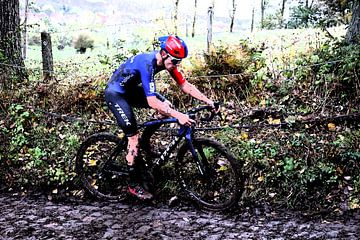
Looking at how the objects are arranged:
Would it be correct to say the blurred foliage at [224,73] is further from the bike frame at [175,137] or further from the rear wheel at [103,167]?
the bike frame at [175,137]

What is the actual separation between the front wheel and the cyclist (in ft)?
1.84

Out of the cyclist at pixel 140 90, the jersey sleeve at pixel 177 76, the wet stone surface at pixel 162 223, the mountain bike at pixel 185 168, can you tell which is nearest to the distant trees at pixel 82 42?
the mountain bike at pixel 185 168

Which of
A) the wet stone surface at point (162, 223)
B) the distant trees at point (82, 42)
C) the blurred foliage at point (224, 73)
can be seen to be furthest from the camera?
the distant trees at point (82, 42)

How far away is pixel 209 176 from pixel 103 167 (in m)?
1.59

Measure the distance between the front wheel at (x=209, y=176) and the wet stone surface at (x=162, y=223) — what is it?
229 millimetres

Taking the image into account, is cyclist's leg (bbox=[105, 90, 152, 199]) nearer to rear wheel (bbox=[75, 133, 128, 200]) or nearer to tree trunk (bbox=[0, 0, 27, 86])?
rear wheel (bbox=[75, 133, 128, 200])

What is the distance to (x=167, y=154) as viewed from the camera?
18.7 feet

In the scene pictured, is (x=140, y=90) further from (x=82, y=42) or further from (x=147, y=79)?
(x=82, y=42)

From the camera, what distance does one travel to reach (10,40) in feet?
28.9

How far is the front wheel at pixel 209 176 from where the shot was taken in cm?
537

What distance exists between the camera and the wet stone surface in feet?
16.3

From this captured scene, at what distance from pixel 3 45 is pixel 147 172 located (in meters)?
5.04

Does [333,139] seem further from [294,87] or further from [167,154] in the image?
[167,154]

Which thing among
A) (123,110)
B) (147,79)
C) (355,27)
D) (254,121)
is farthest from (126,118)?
(355,27)
